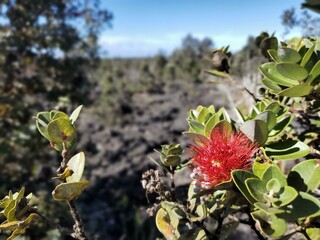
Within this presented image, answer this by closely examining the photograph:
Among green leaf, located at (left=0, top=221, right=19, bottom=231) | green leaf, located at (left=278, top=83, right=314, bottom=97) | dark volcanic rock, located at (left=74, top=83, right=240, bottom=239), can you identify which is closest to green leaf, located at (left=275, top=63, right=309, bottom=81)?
green leaf, located at (left=278, top=83, right=314, bottom=97)

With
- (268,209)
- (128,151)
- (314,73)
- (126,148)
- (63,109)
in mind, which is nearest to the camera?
(268,209)

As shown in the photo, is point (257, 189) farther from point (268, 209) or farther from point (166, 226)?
point (166, 226)

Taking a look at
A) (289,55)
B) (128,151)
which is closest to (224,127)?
(289,55)

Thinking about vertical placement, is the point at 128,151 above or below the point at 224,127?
below

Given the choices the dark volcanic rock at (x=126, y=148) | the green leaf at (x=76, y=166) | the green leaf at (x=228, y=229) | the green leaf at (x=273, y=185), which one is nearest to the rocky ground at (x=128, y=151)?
the dark volcanic rock at (x=126, y=148)

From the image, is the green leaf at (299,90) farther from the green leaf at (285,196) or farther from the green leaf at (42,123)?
the green leaf at (42,123)

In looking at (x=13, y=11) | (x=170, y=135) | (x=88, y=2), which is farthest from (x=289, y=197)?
(x=170, y=135)

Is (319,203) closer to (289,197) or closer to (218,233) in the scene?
(289,197)

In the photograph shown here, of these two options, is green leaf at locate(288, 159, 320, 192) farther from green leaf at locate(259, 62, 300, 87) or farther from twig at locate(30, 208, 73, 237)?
twig at locate(30, 208, 73, 237)
